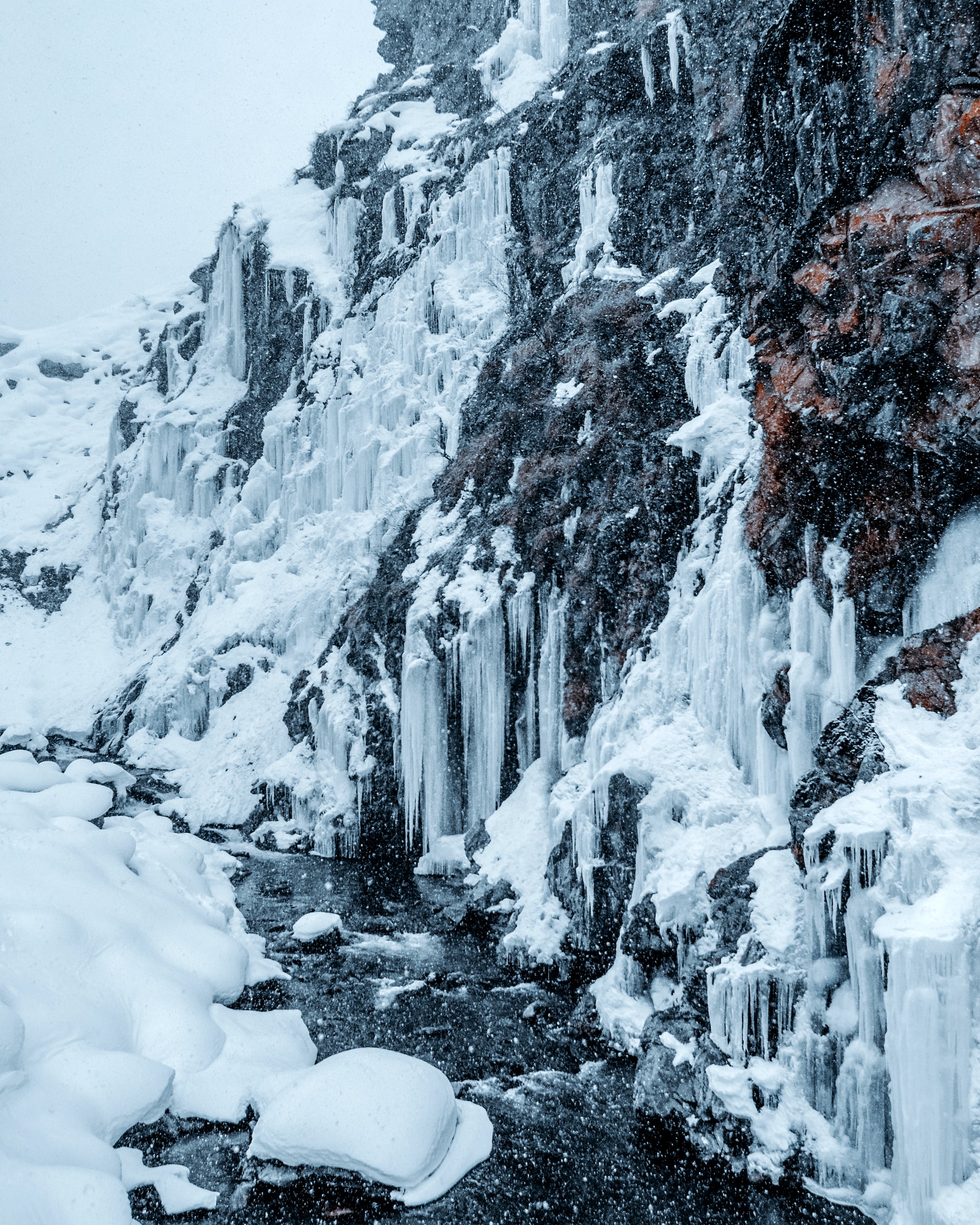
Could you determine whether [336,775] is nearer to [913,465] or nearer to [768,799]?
[768,799]

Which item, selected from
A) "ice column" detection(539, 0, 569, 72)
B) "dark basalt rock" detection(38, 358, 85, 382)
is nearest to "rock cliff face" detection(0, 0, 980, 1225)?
"ice column" detection(539, 0, 569, 72)

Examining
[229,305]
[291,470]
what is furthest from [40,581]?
[291,470]

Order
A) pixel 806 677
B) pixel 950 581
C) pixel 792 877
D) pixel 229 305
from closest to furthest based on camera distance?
1. pixel 950 581
2. pixel 792 877
3. pixel 806 677
4. pixel 229 305

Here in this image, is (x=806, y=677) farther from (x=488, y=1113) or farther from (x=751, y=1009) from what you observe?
(x=488, y=1113)

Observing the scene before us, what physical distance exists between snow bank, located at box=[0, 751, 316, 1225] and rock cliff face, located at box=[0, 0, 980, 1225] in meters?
3.97

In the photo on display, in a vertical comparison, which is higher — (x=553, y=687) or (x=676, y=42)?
(x=676, y=42)

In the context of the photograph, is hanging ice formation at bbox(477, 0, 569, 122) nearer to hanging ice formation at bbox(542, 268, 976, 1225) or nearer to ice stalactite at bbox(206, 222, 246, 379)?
ice stalactite at bbox(206, 222, 246, 379)

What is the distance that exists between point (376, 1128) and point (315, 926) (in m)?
5.97

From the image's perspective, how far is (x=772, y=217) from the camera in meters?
8.30

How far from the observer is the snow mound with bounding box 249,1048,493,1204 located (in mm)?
6285

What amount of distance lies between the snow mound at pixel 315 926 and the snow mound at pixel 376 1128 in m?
5.02

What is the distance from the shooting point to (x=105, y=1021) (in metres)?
7.67

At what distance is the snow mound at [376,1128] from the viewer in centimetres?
629

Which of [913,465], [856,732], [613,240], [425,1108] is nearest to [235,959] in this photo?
[425,1108]
